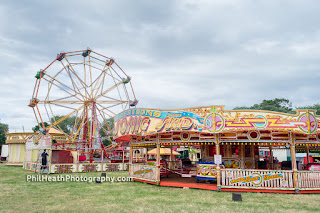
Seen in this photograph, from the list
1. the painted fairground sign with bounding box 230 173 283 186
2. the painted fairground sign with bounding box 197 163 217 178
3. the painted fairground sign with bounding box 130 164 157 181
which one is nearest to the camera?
the painted fairground sign with bounding box 230 173 283 186

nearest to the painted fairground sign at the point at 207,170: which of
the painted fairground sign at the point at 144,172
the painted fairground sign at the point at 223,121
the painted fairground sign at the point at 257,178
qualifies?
the painted fairground sign at the point at 257,178

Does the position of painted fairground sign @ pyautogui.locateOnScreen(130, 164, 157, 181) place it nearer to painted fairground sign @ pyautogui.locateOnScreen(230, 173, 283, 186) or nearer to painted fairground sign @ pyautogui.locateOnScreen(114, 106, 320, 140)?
painted fairground sign @ pyautogui.locateOnScreen(114, 106, 320, 140)

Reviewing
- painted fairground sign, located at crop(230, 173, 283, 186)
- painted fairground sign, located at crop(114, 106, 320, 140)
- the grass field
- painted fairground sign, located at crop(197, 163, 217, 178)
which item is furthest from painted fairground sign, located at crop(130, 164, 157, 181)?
painted fairground sign, located at crop(230, 173, 283, 186)

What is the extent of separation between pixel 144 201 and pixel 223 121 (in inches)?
179

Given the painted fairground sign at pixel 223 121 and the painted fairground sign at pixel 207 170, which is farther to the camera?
the painted fairground sign at pixel 207 170

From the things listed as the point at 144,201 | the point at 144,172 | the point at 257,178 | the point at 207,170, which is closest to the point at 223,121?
the point at 207,170

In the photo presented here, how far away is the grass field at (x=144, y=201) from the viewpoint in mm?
7047

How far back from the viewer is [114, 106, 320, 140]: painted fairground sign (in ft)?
31.2

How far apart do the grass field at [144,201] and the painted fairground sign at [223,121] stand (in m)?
2.58

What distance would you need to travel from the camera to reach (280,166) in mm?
14852

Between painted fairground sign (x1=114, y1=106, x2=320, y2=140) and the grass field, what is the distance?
258 centimetres

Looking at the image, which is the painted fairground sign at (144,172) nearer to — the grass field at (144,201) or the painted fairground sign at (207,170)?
the grass field at (144,201)

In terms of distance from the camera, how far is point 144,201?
806 cm

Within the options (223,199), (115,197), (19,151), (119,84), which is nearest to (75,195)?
(115,197)
